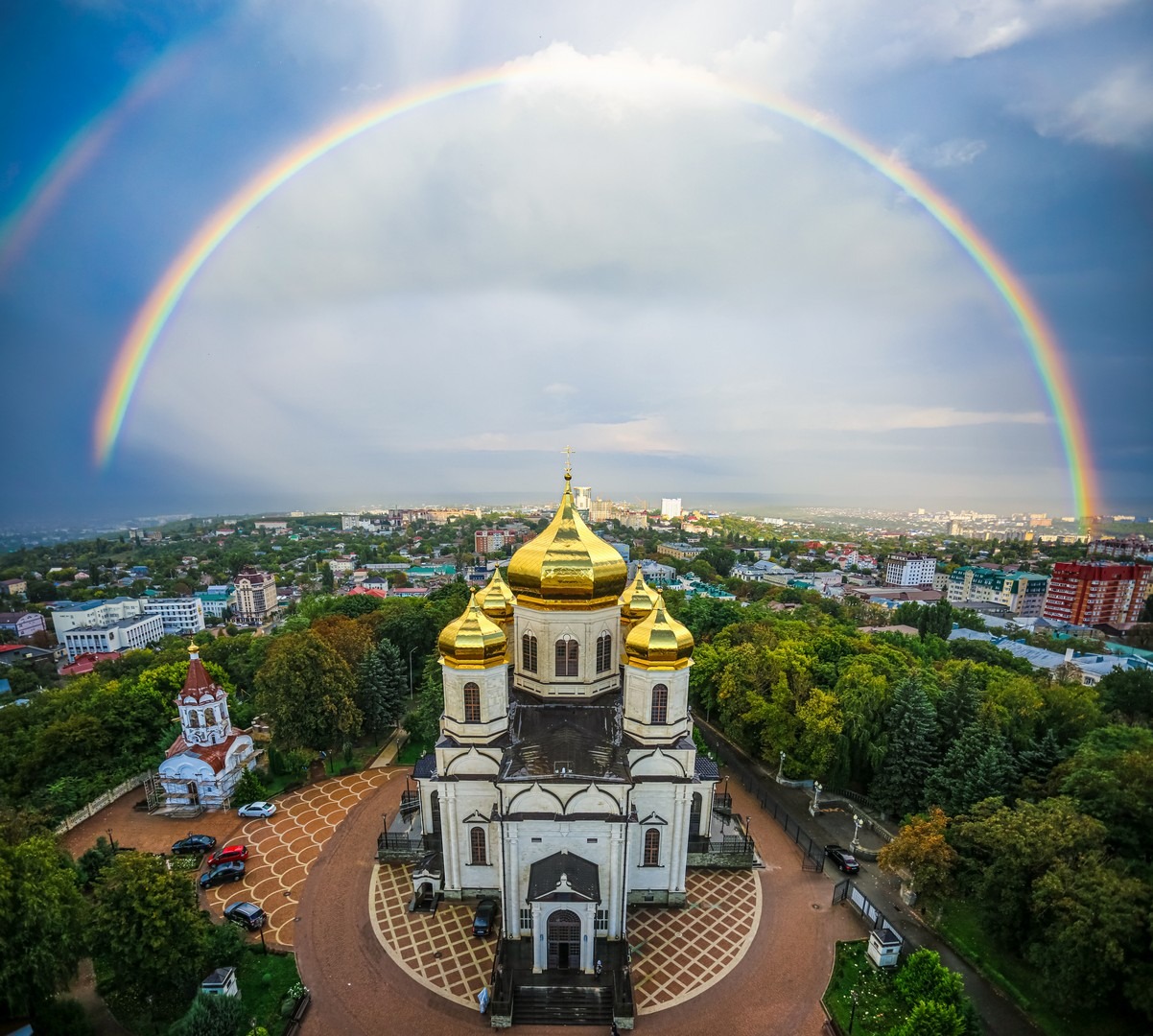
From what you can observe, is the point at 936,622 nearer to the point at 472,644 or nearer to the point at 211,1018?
the point at 472,644

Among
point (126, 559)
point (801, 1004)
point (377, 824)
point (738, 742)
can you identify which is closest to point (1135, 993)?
point (801, 1004)

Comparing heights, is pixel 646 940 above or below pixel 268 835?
above

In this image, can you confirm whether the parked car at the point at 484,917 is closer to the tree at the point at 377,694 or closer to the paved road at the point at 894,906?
the paved road at the point at 894,906

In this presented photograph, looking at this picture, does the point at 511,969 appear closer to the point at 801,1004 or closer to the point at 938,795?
the point at 801,1004

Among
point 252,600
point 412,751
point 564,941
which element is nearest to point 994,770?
point 564,941

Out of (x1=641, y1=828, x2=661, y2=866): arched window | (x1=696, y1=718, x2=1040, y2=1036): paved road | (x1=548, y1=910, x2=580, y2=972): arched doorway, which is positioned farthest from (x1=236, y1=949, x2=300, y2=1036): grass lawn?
(x1=696, y1=718, x2=1040, y2=1036): paved road

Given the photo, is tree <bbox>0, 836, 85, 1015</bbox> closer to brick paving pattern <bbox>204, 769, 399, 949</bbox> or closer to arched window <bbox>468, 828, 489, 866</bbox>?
brick paving pattern <bbox>204, 769, 399, 949</bbox>

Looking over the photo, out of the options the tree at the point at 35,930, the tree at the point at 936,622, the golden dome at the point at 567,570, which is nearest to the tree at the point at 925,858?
the golden dome at the point at 567,570
